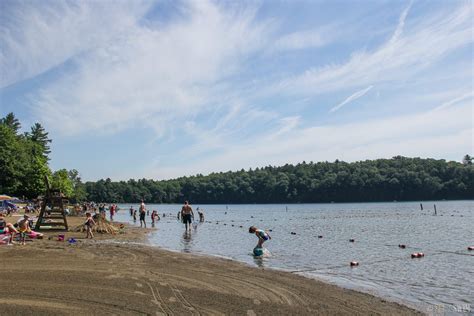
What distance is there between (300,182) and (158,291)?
15616 cm

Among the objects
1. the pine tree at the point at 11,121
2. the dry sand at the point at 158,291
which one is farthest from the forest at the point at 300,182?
the dry sand at the point at 158,291

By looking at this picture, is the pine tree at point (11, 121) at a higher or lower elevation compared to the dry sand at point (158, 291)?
higher

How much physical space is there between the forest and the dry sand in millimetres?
67734

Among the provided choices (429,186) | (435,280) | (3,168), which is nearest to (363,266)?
(435,280)

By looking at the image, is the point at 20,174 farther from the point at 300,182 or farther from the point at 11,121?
the point at 300,182

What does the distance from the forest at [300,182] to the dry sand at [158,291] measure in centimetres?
6773

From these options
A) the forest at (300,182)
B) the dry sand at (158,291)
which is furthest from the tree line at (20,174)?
the dry sand at (158,291)

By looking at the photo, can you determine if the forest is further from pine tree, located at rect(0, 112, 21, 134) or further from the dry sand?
the dry sand

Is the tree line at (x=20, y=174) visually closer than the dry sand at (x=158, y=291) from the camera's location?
No

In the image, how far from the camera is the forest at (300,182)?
7688cm

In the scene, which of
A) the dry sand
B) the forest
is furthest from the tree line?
the dry sand

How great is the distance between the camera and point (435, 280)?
12.8 meters

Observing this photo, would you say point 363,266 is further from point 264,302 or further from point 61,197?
point 61,197

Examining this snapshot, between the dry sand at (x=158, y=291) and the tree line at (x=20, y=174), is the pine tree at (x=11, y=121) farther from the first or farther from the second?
the dry sand at (x=158, y=291)
